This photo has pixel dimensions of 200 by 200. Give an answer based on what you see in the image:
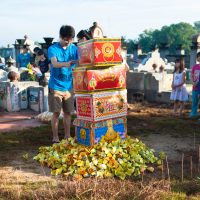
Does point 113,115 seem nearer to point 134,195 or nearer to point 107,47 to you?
point 107,47

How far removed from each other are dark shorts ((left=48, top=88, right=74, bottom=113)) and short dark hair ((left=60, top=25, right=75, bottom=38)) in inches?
35.5

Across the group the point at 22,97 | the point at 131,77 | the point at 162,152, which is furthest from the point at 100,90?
the point at 131,77

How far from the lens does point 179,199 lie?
326 cm

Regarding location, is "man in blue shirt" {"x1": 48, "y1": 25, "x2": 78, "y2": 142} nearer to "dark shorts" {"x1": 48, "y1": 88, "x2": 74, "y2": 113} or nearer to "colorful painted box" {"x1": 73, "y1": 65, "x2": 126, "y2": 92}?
"dark shorts" {"x1": 48, "y1": 88, "x2": 74, "y2": 113}

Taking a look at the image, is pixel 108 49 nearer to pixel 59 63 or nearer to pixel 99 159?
pixel 59 63

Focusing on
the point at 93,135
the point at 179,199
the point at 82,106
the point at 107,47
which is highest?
the point at 107,47

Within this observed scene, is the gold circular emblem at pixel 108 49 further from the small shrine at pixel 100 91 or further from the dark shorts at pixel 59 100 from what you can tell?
the dark shorts at pixel 59 100

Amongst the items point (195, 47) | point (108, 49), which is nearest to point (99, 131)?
point (108, 49)

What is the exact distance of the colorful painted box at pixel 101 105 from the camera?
4.50m

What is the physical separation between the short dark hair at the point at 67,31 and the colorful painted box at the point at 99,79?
634 millimetres

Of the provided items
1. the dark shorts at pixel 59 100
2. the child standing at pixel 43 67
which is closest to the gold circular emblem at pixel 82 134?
the dark shorts at pixel 59 100

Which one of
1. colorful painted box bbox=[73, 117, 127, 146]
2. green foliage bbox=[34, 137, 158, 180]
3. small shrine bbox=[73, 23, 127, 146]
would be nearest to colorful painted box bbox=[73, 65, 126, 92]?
small shrine bbox=[73, 23, 127, 146]

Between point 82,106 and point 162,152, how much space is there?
1381 millimetres

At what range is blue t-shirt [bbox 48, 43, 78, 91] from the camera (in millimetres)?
5031
